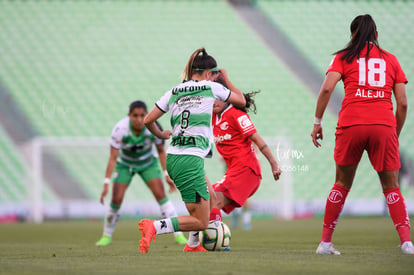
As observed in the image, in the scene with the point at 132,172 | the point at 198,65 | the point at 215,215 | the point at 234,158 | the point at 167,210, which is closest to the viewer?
the point at 198,65

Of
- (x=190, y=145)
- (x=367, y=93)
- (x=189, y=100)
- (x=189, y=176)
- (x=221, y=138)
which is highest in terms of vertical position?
(x=367, y=93)

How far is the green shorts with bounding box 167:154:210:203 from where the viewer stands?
609 cm

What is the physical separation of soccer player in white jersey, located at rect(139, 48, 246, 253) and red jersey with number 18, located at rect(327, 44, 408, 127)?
93 cm

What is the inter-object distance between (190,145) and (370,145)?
5.10 ft

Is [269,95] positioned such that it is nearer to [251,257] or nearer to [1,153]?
[1,153]

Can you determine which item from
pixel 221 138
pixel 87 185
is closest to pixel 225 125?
pixel 221 138

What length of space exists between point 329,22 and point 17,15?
9.65m

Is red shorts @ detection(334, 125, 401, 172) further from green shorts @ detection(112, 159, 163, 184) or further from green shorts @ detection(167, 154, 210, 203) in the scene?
green shorts @ detection(112, 159, 163, 184)

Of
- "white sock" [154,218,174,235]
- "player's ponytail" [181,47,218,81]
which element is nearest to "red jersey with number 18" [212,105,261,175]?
"player's ponytail" [181,47,218,81]

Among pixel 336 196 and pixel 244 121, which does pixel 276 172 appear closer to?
pixel 336 196

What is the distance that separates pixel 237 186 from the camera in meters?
7.35

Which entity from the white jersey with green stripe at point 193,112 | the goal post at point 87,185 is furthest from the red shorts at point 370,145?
the goal post at point 87,185

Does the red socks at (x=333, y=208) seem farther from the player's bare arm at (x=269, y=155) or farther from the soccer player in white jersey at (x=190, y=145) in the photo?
the soccer player in white jersey at (x=190, y=145)

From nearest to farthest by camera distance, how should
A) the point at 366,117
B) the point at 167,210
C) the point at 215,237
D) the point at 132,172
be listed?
the point at 366,117
the point at 215,237
the point at 167,210
the point at 132,172
